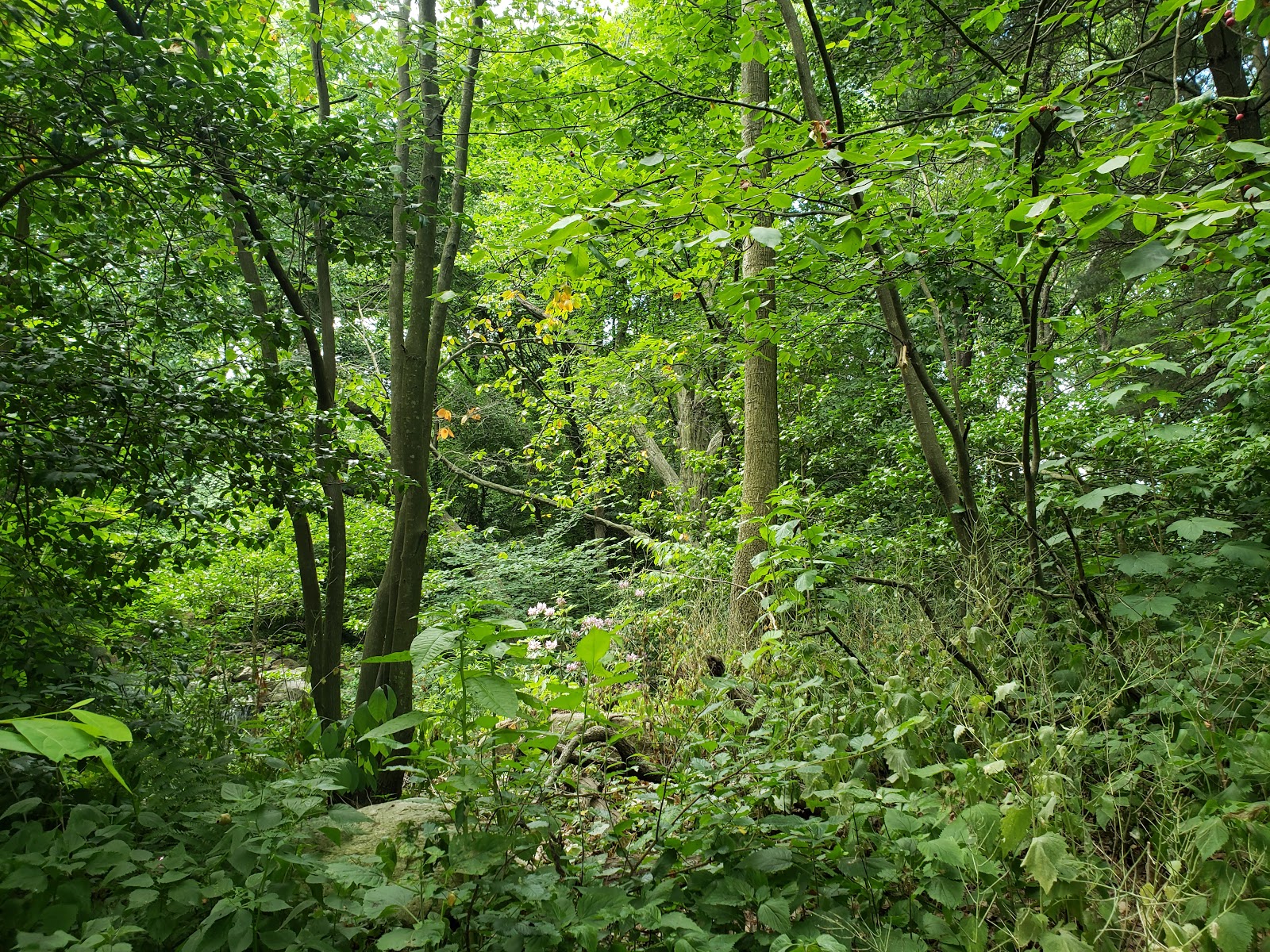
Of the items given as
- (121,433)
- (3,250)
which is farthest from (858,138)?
(3,250)

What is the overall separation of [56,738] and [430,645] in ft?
2.33

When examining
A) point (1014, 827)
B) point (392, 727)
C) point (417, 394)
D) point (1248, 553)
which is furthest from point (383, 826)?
point (1248, 553)

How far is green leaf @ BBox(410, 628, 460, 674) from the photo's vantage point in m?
1.34

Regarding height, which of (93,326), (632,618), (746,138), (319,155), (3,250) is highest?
(746,138)

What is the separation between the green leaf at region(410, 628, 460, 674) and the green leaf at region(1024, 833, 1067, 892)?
1.30 metres

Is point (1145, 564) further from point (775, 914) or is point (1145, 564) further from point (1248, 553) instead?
point (775, 914)

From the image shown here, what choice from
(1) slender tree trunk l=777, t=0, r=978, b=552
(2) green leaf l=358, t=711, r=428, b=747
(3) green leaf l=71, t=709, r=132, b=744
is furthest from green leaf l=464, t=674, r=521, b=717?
(1) slender tree trunk l=777, t=0, r=978, b=552

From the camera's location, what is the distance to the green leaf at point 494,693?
134 cm

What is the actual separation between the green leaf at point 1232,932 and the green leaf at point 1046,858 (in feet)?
0.80

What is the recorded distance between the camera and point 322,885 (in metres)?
1.54

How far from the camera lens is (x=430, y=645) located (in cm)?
136

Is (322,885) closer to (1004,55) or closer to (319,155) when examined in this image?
(319,155)

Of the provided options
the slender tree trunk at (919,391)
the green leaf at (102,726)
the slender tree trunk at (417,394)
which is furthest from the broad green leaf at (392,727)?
the slender tree trunk at (919,391)

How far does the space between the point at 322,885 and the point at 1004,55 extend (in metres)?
5.12
